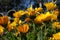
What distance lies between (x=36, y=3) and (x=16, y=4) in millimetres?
481

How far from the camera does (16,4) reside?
275 centimetres

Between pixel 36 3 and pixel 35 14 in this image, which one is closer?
pixel 35 14

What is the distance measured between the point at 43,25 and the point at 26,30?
0.11 meters

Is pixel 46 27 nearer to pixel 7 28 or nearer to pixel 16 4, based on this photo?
pixel 7 28

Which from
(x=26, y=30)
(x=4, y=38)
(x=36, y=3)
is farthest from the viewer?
(x=36, y=3)

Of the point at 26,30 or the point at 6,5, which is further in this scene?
the point at 6,5

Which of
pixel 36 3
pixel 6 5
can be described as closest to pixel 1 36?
pixel 36 3

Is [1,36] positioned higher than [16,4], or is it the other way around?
[1,36]

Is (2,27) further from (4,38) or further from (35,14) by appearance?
(35,14)

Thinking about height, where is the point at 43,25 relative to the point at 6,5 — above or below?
above

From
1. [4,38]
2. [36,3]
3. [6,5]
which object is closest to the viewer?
[4,38]

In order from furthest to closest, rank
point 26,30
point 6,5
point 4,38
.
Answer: point 6,5, point 4,38, point 26,30

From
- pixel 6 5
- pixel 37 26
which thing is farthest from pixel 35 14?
pixel 6 5

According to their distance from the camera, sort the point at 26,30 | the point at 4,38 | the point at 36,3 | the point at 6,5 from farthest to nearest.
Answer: the point at 6,5 < the point at 36,3 < the point at 4,38 < the point at 26,30
